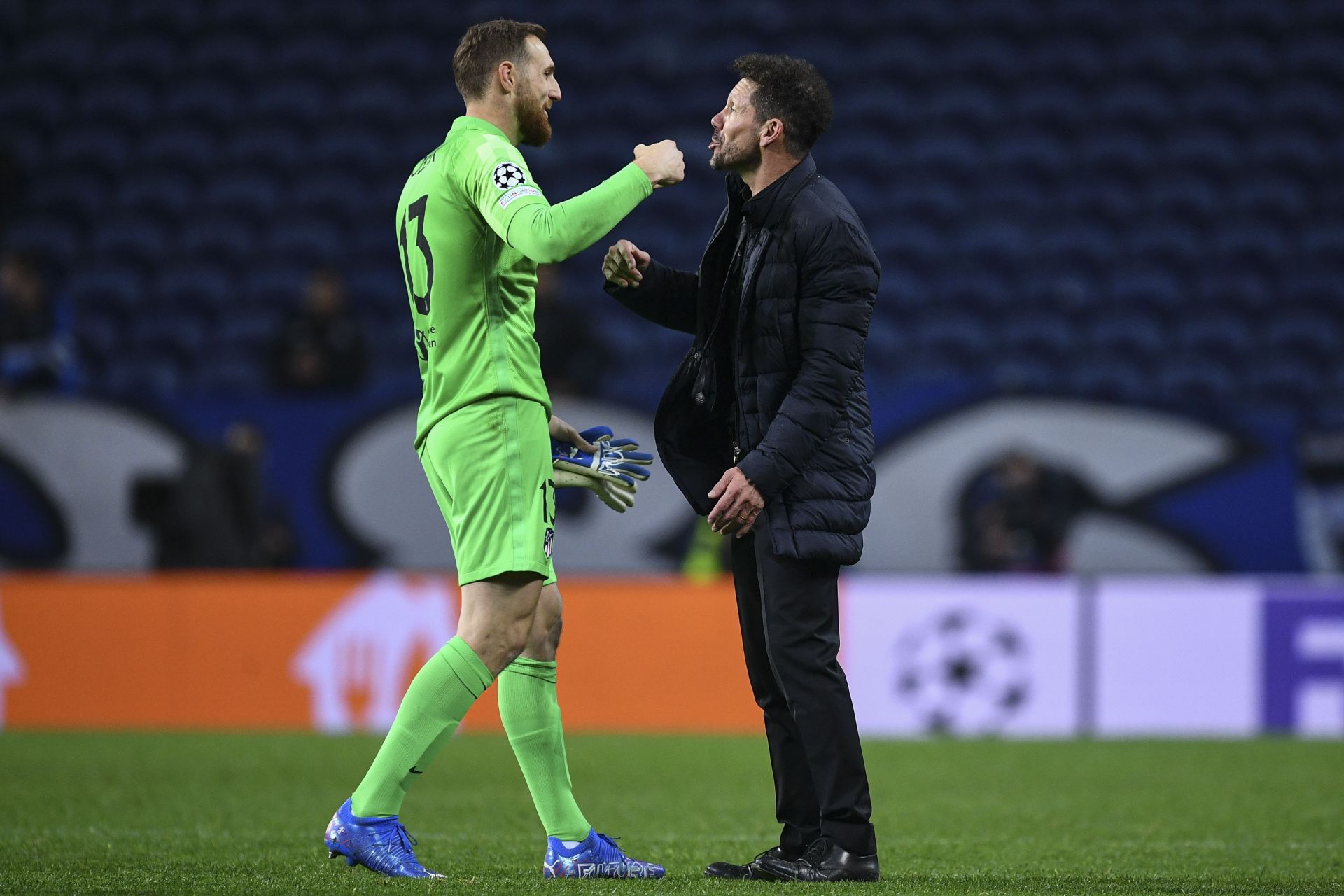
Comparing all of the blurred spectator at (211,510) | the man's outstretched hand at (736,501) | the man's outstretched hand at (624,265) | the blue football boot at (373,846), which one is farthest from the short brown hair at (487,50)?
the blurred spectator at (211,510)

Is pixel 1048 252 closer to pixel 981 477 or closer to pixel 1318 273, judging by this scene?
pixel 1318 273

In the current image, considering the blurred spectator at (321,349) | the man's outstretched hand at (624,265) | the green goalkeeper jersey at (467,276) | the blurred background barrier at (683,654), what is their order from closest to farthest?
the green goalkeeper jersey at (467,276), the man's outstretched hand at (624,265), the blurred background barrier at (683,654), the blurred spectator at (321,349)

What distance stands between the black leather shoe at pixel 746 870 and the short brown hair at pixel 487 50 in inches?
77.9

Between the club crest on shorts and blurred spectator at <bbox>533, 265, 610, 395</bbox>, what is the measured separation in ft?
19.8

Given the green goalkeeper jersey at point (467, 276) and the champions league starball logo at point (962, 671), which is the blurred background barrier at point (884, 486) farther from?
the green goalkeeper jersey at point (467, 276)

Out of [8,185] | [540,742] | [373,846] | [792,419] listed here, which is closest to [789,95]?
[792,419]

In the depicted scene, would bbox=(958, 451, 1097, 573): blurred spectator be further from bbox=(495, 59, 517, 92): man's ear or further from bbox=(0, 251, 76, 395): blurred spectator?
bbox=(495, 59, 517, 92): man's ear

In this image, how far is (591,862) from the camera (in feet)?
12.9

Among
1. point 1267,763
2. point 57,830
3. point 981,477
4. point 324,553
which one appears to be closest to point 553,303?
point 324,553

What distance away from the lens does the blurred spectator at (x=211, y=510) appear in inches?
365

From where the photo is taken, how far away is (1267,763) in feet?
24.2

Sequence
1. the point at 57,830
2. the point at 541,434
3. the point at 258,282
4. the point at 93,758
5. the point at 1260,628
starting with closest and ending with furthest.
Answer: the point at 541,434, the point at 57,830, the point at 93,758, the point at 1260,628, the point at 258,282

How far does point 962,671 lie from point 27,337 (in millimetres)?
5785

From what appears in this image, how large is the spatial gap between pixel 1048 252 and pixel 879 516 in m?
3.54
